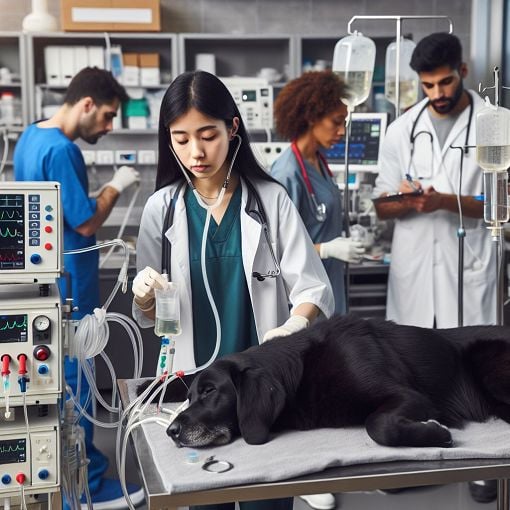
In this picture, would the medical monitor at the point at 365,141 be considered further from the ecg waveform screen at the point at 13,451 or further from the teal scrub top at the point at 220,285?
the ecg waveform screen at the point at 13,451

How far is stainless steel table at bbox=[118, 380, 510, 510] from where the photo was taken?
1.15 m

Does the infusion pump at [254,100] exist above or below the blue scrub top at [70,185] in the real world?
above

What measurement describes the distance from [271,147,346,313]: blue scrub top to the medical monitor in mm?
943

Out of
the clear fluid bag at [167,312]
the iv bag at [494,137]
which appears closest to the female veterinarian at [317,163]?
the iv bag at [494,137]

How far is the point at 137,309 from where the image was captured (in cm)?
171

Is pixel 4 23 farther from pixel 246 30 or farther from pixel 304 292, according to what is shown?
pixel 304 292

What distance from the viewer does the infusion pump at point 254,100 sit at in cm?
436

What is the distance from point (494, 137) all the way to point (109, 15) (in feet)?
10.8

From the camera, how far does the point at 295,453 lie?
125 cm

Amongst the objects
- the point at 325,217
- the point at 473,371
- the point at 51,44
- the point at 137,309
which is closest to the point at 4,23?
the point at 51,44

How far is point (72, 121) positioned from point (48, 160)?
0.26 metres

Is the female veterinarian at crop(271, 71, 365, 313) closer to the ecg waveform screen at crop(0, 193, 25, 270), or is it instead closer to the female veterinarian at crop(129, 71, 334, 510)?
the female veterinarian at crop(129, 71, 334, 510)

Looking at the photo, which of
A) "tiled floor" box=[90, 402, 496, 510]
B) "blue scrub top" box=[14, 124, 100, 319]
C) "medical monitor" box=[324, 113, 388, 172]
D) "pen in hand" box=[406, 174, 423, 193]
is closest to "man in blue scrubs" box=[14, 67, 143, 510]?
"blue scrub top" box=[14, 124, 100, 319]

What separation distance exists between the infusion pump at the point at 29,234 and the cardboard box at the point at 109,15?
348 centimetres
